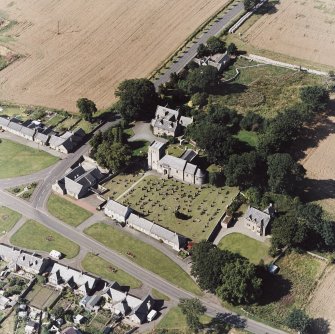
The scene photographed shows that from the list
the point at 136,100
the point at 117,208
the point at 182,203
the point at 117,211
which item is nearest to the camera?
the point at 117,211

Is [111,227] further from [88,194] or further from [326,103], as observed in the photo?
[326,103]

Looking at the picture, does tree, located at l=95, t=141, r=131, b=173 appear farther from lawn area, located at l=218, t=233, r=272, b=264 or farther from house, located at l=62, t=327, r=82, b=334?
house, located at l=62, t=327, r=82, b=334

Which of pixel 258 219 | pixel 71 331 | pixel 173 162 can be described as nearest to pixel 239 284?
Result: pixel 258 219

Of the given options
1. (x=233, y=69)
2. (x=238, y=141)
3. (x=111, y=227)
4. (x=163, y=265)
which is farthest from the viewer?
(x=233, y=69)

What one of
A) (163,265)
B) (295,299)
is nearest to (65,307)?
(163,265)

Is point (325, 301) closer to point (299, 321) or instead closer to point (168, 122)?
point (299, 321)

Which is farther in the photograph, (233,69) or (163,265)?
(233,69)

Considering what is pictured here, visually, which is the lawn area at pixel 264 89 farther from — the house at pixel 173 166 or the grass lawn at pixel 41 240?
the grass lawn at pixel 41 240
